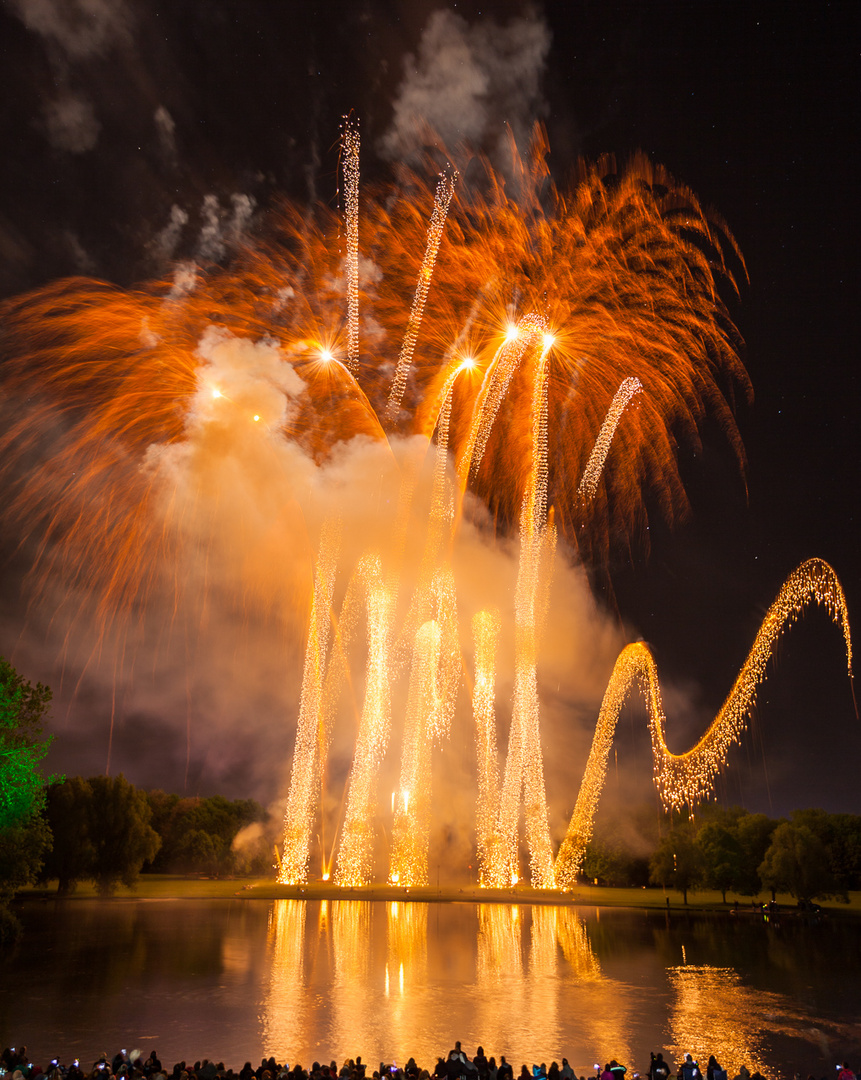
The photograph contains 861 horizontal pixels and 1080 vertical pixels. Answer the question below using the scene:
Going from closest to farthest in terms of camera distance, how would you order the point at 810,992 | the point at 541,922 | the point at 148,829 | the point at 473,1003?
the point at 473,1003 < the point at 810,992 < the point at 541,922 < the point at 148,829

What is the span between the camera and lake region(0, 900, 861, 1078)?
18.3 meters

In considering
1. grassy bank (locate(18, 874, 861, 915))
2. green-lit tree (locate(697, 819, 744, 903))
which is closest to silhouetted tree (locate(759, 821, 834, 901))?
grassy bank (locate(18, 874, 861, 915))

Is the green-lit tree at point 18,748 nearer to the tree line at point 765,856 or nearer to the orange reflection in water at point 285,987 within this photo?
the orange reflection in water at point 285,987

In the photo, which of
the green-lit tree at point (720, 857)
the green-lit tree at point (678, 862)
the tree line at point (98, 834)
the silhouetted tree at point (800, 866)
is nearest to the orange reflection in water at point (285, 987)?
the tree line at point (98, 834)

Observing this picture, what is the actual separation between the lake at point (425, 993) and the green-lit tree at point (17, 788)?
3398 millimetres

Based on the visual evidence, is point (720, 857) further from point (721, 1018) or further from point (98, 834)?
point (98, 834)

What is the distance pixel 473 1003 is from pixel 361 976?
19.6 feet

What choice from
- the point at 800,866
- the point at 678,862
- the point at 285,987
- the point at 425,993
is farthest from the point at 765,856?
the point at 285,987

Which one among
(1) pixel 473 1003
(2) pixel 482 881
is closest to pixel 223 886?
(2) pixel 482 881

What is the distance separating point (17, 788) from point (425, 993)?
1799 cm

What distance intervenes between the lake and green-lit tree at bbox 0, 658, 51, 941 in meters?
3.40

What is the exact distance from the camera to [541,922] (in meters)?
49.6

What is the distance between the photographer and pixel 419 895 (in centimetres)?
6700

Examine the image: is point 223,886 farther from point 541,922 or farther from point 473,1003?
point 473,1003
